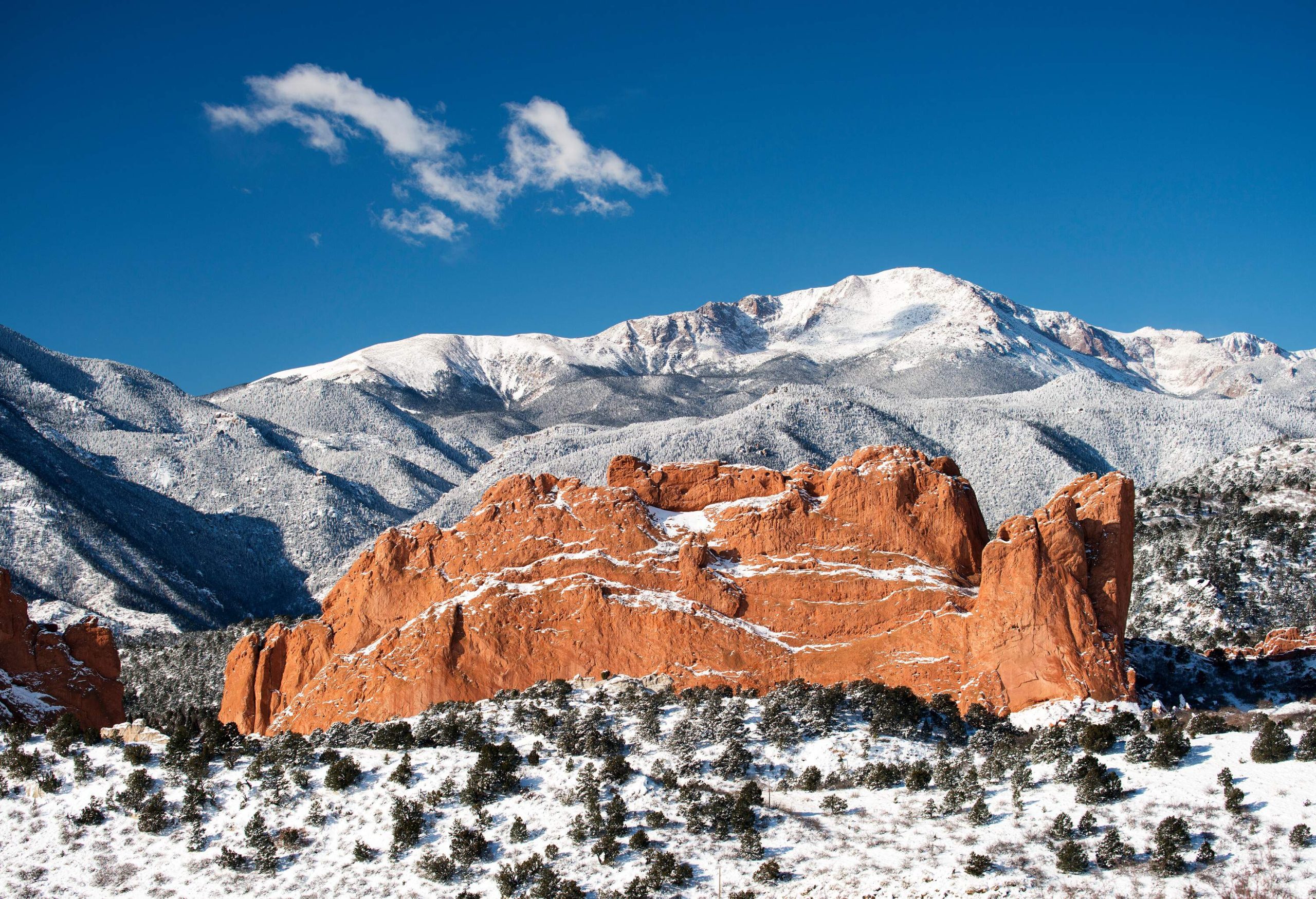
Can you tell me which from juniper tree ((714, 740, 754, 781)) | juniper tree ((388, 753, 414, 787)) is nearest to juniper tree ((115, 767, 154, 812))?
juniper tree ((388, 753, 414, 787))

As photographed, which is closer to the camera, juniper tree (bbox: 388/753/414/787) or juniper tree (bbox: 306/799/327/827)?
juniper tree (bbox: 306/799/327/827)

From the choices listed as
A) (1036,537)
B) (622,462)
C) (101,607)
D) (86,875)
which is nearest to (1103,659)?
(1036,537)

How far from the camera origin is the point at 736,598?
200 feet

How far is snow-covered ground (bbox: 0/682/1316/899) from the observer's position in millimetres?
38000

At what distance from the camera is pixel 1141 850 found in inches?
1516

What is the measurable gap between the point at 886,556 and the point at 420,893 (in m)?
31.7

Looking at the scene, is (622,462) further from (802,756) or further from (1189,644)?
(1189,644)

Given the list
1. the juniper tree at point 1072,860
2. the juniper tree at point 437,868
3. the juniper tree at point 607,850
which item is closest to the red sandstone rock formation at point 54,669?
the juniper tree at point 437,868

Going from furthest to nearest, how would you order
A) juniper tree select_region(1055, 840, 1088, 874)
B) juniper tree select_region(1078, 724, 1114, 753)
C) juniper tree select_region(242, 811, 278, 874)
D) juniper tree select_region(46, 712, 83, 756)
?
juniper tree select_region(46, 712, 83, 756)
juniper tree select_region(1078, 724, 1114, 753)
juniper tree select_region(242, 811, 278, 874)
juniper tree select_region(1055, 840, 1088, 874)

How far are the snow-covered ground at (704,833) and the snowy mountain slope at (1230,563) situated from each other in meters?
51.5

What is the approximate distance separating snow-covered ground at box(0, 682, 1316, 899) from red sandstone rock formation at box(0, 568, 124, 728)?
1367cm

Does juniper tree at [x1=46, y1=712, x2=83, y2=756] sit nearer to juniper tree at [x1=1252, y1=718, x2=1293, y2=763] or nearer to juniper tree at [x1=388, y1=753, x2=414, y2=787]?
juniper tree at [x1=388, y1=753, x2=414, y2=787]

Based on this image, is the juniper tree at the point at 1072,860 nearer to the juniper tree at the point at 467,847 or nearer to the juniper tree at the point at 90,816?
the juniper tree at the point at 467,847

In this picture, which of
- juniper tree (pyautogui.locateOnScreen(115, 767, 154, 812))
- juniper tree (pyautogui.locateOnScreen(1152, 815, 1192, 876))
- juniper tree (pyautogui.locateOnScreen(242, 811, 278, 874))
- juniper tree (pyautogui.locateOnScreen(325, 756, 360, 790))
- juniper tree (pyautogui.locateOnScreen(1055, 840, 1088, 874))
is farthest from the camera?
juniper tree (pyautogui.locateOnScreen(325, 756, 360, 790))
